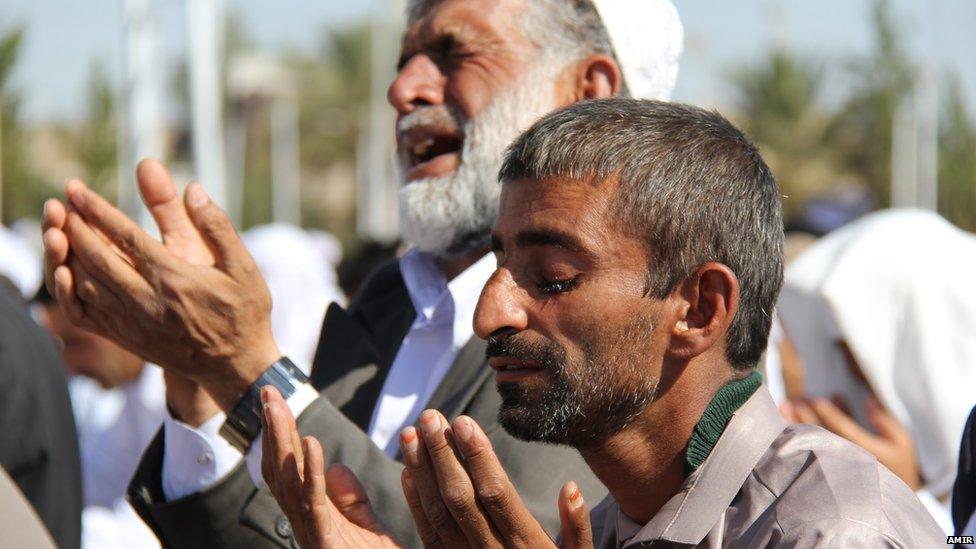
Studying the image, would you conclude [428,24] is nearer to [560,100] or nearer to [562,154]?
[560,100]

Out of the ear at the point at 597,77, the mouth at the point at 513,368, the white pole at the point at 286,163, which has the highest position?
the ear at the point at 597,77

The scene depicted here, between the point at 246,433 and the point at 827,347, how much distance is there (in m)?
2.57

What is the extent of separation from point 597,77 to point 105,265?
1250mm

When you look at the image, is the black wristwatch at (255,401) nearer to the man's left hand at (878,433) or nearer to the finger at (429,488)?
the finger at (429,488)

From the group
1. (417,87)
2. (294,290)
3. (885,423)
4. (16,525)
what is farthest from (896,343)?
(294,290)

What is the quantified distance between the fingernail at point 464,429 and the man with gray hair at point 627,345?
36 millimetres

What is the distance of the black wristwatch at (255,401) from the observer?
2.61 m

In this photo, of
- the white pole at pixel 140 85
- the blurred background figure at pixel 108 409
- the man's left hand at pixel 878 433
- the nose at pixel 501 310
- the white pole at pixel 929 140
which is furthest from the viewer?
the white pole at pixel 929 140

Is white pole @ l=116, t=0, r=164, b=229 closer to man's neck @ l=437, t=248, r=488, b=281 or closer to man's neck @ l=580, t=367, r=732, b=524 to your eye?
man's neck @ l=437, t=248, r=488, b=281

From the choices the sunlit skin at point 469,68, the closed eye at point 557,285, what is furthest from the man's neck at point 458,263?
the closed eye at point 557,285

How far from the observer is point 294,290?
9.66 meters

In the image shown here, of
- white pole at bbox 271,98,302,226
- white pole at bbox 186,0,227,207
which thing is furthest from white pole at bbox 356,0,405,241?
white pole at bbox 186,0,227,207

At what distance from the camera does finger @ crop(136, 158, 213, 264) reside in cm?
264

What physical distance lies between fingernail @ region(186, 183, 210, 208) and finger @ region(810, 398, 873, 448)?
227 cm
